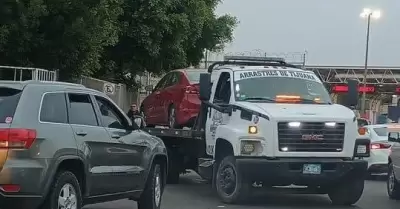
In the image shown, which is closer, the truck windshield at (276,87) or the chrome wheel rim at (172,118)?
the truck windshield at (276,87)

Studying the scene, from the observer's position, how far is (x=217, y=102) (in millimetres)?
13133

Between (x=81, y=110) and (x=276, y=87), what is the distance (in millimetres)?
5329

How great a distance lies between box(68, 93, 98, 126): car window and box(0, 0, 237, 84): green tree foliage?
8.69 m

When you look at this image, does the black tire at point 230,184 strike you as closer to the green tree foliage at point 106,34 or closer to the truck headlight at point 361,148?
the truck headlight at point 361,148

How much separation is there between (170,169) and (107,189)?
672 centimetres

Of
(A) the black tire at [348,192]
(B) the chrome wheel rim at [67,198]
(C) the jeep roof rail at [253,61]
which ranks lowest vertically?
(A) the black tire at [348,192]

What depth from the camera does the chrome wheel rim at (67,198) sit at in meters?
7.50

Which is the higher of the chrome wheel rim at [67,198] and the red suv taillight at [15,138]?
the red suv taillight at [15,138]

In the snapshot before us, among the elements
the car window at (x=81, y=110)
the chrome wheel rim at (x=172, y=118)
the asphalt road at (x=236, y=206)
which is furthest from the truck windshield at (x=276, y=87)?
the car window at (x=81, y=110)

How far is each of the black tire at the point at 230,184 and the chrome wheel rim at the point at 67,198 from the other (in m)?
4.37

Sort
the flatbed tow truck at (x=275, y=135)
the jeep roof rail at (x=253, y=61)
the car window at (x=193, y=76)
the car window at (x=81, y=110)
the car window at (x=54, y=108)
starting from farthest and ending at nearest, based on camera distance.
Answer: the car window at (x=193, y=76) < the jeep roof rail at (x=253, y=61) < the flatbed tow truck at (x=275, y=135) < the car window at (x=81, y=110) < the car window at (x=54, y=108)

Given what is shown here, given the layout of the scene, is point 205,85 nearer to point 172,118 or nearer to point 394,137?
point 172,118

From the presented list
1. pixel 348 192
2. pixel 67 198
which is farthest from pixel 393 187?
pixel 67 198

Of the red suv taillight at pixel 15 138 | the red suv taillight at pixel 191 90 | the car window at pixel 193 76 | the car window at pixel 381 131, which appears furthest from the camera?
the car window at pixel 381 131
